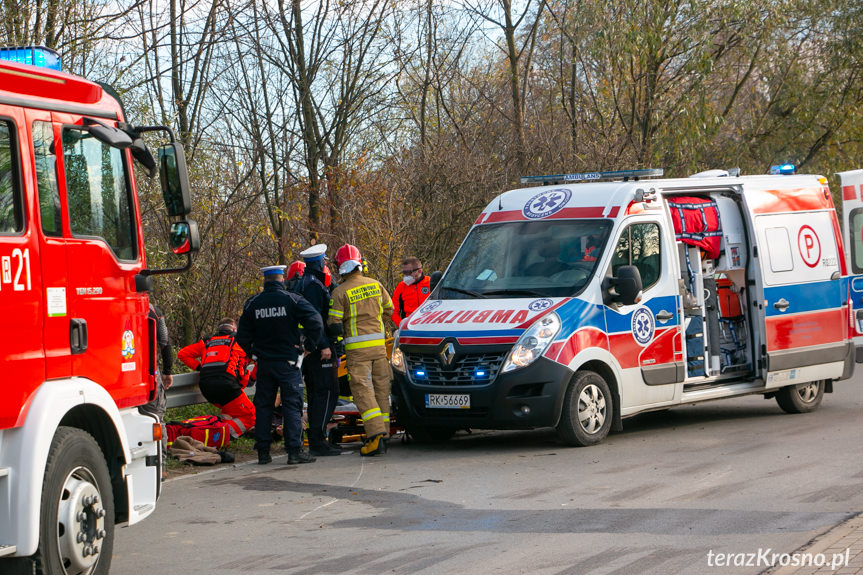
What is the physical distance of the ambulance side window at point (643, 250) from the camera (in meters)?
11.0

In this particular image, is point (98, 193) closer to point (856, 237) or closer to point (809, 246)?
point (809, 246)

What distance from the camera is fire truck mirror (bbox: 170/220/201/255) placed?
20.9ft

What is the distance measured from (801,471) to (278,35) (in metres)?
13.7

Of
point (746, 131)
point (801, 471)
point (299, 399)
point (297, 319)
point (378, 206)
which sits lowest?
point (801, 471)

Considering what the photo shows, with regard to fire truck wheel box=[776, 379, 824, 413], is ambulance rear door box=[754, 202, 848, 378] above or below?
above

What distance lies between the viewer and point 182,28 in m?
14.8

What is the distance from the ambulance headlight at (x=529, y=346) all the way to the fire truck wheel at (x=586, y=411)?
1.56ft

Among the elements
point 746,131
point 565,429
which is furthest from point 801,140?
point 565,429

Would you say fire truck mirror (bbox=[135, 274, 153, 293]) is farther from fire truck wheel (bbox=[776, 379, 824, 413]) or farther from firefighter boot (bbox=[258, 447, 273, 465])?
fire truck wheel (bbox=[776, 379, 824, 413])

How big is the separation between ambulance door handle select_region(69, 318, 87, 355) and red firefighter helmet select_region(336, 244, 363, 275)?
206 inches

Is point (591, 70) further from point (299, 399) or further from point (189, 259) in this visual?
point (189, 259)

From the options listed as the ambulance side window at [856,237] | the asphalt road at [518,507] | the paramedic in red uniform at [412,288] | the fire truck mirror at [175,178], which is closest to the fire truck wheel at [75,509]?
the asphalt road at [518,507]

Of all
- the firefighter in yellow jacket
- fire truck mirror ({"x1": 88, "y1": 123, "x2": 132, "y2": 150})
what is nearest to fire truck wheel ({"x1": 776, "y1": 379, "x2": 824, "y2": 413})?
the firefighter in yellow jacket

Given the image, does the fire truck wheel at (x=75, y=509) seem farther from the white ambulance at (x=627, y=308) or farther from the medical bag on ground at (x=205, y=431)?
the medical bag on ground at (x=205, y=431)
